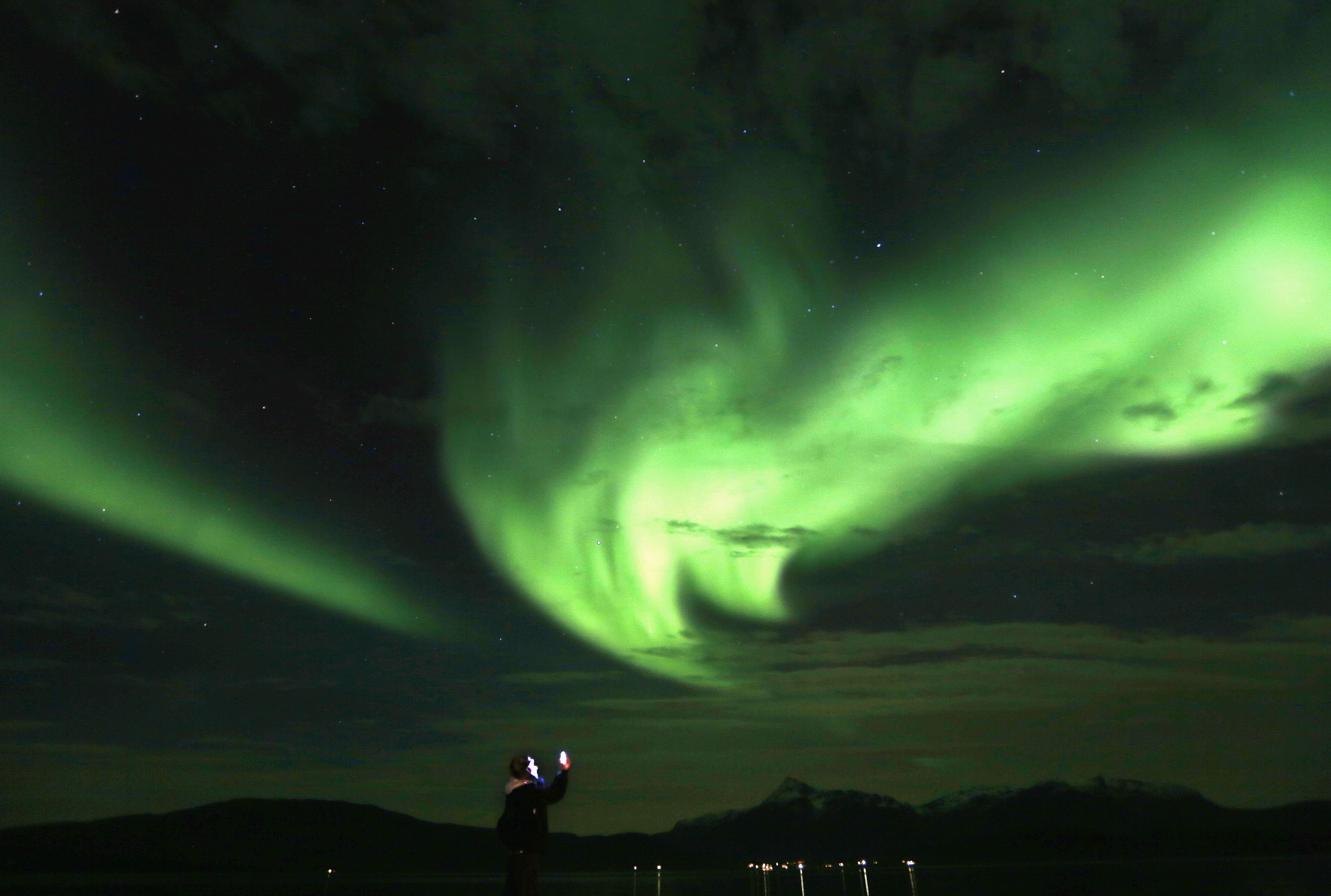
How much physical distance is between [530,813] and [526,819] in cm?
6

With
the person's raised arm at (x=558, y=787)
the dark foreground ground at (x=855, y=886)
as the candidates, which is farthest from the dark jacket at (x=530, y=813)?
the dark foreground ground at (x=855, y=886)

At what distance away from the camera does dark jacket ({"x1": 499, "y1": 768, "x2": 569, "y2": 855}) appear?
26.2 feet

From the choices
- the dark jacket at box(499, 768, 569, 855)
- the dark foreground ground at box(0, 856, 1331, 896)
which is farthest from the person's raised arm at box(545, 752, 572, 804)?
the dark foreground ground at box(0, 856, 1331, 896)

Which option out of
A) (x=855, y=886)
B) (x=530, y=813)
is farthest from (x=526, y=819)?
(x=855, y=886)

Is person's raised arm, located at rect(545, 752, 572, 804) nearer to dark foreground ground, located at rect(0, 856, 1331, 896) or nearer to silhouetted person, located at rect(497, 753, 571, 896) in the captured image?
silhouetted person, located at rect(497, 753, 571, 896)

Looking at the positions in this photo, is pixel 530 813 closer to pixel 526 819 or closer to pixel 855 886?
pixel 526 819

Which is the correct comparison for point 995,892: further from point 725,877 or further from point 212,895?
point 725,877

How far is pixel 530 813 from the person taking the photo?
808 centimetres

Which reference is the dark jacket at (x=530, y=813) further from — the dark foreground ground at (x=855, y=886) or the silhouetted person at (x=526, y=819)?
the dark foreground ground at (x=855, y=886)

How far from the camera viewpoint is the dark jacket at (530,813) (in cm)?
800

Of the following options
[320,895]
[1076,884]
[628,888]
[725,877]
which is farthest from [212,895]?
[725,877]

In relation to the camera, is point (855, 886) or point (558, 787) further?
point (855, 886)

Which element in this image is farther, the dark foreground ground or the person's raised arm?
the dark foreground ground

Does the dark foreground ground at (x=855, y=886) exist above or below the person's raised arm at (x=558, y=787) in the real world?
below
